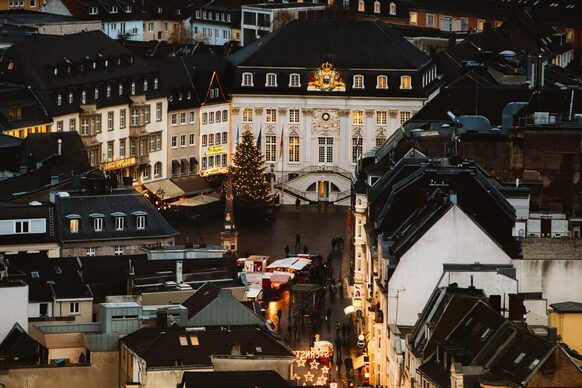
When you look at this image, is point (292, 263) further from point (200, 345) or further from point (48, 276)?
point (200, 345)

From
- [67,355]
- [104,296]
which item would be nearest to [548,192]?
[104,296]

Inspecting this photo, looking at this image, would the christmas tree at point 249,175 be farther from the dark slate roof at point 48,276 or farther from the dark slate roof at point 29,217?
the dark slate roof at point 48,276

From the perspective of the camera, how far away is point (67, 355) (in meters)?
109

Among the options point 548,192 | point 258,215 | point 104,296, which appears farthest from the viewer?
point 258,215

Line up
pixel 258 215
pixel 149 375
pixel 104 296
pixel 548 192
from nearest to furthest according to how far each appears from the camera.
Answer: pixel 149 375, pixel 104 296, pixel 548 192, pixel 258 215

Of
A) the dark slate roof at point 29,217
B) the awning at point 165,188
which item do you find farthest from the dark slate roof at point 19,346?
the awning at point 165,188

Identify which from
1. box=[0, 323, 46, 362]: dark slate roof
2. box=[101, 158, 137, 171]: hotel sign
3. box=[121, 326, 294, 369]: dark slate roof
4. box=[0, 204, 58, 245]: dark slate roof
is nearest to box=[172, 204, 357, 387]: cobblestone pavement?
box=[101, 158, 137, 171]: hotel sign

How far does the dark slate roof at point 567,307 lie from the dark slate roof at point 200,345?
12712 millimetres

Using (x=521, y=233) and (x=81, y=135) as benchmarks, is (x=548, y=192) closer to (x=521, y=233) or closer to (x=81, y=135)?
(x=521, y=233)

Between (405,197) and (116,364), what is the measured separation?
80.9 feet

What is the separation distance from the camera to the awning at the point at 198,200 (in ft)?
601

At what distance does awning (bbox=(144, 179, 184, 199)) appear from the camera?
186 metres

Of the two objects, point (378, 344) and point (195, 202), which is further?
point (195, 202)

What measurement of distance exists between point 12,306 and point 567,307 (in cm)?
2276
